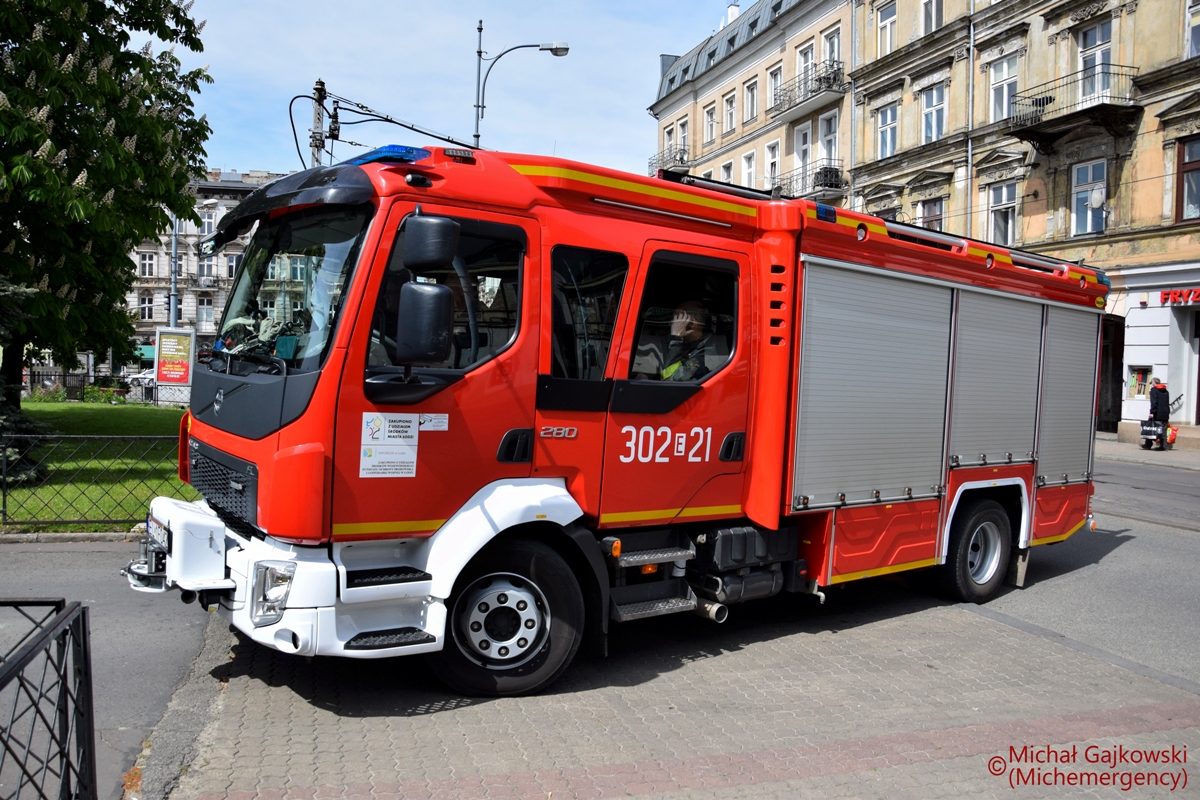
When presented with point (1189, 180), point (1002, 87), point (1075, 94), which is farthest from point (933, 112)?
point (1189, 180)

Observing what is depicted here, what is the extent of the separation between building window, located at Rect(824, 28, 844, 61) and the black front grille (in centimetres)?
3478

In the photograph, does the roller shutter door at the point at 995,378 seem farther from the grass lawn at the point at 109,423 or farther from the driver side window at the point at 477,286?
the grass lawn at the point at 109,423

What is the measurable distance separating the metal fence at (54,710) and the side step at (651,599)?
2969 millimetres

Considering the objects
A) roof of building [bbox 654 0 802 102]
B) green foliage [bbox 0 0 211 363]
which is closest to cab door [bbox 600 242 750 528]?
green foliage [bbox 0 0 211 363]

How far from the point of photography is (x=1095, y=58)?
978 inches

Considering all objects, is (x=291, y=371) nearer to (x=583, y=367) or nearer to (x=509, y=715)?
(x=583, y=367)

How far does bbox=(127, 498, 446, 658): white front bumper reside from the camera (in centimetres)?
427

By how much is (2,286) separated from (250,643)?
739 cm

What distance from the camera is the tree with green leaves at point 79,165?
1050cm

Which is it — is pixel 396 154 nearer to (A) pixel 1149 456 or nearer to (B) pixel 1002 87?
(A) pixel 1149 456

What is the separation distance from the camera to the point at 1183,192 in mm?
22641

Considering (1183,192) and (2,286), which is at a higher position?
(1183,192)

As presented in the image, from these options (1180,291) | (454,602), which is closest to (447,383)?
(454,602)

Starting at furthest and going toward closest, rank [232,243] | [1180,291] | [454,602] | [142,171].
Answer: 1. [1180,291]
2. [142,171]
3. [232,243]
4. [454,602]
